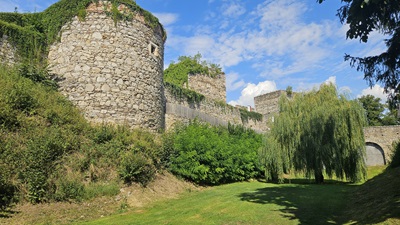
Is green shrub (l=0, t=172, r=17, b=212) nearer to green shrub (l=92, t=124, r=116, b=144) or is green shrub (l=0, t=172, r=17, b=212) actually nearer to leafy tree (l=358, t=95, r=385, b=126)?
green shrub (l=92, t=124, r=116, b=144)

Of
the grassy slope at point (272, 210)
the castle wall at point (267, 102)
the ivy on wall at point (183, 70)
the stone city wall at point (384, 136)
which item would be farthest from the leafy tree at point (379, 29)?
the stone city wall at point (384, 136)

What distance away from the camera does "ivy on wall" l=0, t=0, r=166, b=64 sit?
1090 cm

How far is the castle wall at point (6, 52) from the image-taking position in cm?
1030

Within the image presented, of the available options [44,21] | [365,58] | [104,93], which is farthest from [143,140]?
[365,58]

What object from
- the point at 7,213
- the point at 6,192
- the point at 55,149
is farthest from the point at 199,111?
the point at 7,213

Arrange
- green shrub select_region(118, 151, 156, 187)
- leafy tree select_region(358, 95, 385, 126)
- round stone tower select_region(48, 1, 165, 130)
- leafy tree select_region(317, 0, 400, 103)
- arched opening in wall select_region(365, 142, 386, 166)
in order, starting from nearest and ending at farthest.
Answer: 1. leafy tree select_region(317, 0, 400, 103)
2. green shrub select_region(118, 151, 156, 187)
3. round stone tower select_region(48, 1, 165, 130)
4. arched opening in wall select_region(365, 142, 386, 166)
5. leafy tree select_region(358, 95, 385, 126)

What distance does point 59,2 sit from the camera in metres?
11.8

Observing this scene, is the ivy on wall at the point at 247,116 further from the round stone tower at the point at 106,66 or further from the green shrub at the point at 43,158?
the green shrub at the point at 43,158

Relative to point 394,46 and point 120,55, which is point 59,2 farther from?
point 394,46

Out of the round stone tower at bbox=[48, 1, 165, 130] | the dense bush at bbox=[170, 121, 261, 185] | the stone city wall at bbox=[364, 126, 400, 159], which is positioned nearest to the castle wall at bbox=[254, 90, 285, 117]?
the stone city wall at bbox=[364, 126, 400, 159]

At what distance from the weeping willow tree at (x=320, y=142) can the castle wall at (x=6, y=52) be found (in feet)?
34.7

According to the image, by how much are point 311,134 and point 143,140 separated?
7.28 meters

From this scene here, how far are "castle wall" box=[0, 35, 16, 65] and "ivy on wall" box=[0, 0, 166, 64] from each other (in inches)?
8.1

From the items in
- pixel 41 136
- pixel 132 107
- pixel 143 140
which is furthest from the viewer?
pixel 132 107
